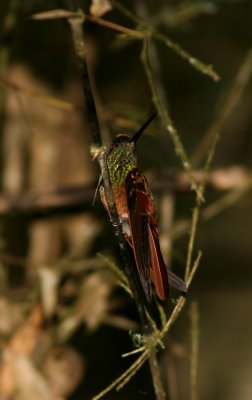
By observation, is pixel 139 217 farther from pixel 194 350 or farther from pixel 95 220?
pixel 95 220

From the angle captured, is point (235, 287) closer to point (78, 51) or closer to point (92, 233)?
point (92, 233)

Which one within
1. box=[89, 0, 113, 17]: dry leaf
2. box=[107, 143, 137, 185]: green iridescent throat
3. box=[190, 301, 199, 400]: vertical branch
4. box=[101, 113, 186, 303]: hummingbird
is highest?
box=[89, 0, 113, 17]: dry leaf

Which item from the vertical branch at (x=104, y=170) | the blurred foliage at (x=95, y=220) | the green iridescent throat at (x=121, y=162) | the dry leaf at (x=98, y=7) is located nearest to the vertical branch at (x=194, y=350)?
the blurred foliage at (x=95, y=220)

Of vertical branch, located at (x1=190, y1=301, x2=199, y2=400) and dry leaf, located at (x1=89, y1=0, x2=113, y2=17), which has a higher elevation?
dry leaf, located at (x1=89, y1=0, x2=113, y2=17)

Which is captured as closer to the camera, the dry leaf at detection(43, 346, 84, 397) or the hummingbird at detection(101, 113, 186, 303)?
the hummingbird at detection(101, 113, 186, 303)

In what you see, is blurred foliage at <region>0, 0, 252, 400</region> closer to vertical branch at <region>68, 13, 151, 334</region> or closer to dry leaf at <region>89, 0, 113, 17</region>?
dry leaf at <region>89, 0, 113, 17</region>

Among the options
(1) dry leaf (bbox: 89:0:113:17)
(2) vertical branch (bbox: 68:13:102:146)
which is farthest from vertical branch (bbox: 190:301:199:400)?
(1) dry leaf (bbox: 89:0:113:17)

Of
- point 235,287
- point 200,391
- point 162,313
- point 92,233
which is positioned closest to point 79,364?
point 92,233

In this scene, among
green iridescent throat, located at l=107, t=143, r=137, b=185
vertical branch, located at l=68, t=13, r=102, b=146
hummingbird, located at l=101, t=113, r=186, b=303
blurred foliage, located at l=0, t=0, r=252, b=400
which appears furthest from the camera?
blurred foliage, located at l=0, t=0, r=252, b=400
